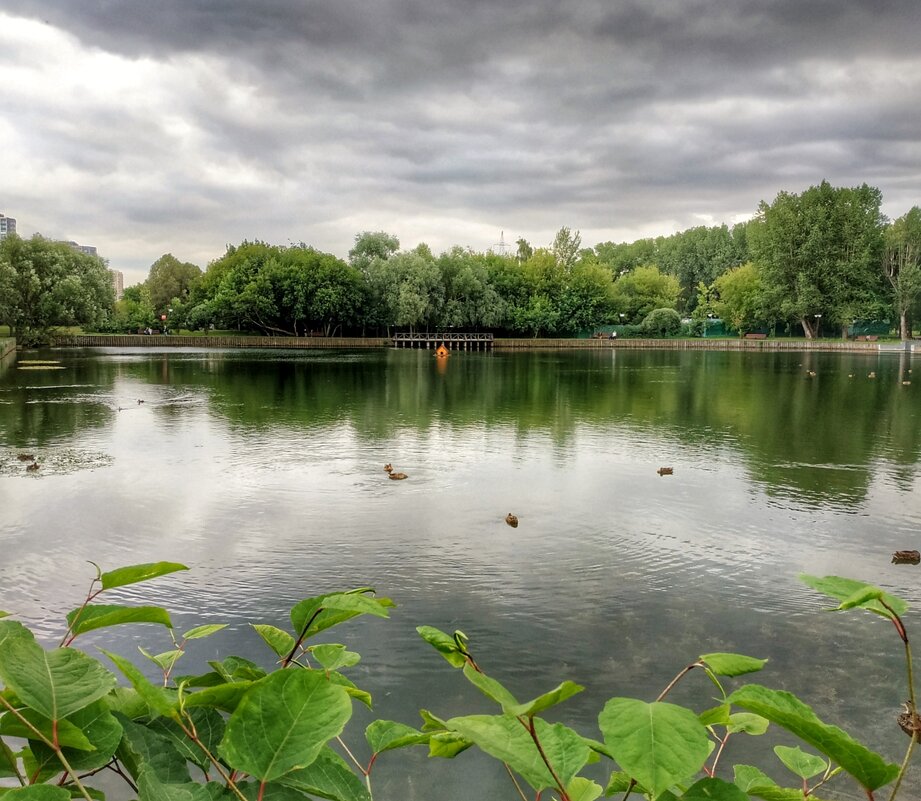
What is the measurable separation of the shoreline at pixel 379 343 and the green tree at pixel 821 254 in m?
3.96

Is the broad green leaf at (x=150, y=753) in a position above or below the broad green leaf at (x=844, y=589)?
below

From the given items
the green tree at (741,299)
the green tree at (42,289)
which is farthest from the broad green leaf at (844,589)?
the green tree at (741,299)

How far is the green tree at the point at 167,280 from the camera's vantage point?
10025 cm

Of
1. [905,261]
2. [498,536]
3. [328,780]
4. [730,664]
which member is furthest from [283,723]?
[905,261]

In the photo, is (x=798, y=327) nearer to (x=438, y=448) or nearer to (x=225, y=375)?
(x=225, y=375)

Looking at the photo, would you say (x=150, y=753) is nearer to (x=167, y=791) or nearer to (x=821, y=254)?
(x=167, y=791)

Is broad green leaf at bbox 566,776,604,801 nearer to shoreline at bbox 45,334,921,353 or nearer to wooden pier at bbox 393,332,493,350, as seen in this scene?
shoreline at bbox 45,334,921,353

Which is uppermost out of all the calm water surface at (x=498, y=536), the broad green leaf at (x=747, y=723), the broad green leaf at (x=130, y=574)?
the broad green leaf at (x=130, y=574)

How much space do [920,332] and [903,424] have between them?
74585mm

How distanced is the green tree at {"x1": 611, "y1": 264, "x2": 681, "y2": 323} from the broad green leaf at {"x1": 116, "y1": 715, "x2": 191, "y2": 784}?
88294 mm

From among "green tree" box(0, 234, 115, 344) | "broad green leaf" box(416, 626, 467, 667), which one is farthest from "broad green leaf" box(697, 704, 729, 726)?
"green tree" box(0, 234, 115, 344)

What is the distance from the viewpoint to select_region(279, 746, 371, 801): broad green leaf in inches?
46.3

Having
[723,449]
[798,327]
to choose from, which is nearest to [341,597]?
[723,449]

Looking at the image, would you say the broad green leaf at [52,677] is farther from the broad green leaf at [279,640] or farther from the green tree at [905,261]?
the green tree at [905,261]
